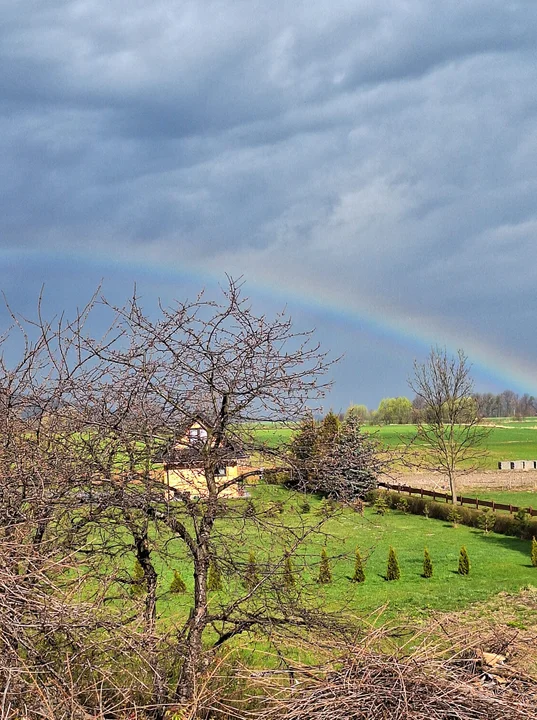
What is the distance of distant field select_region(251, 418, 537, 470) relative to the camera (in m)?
5.23

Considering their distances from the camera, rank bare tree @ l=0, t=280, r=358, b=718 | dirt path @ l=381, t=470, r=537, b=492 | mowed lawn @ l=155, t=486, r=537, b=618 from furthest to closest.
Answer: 1. dirt path @ l=381, t=470, r=537, b=492
2. mowed lawn @ l=155, t=486, r=537, b=618
3. bare tree @ l=0, t=280, r=358, b=718

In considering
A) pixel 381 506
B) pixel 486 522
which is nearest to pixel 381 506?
pixel 381 506

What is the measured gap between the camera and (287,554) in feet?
15.4

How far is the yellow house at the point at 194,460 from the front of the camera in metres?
5.04

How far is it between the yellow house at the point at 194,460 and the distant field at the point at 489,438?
286 millimetres

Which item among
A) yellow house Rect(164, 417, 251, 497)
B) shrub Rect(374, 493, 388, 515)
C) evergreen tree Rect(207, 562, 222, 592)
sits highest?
yellow house Rect(164, 417, 251, 497)

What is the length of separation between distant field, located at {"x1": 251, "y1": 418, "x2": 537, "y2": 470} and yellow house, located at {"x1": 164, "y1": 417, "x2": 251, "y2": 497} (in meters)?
0.29

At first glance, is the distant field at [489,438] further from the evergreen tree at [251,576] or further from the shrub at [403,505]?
the shrub at [403,505]

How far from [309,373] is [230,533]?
1388 millimetres

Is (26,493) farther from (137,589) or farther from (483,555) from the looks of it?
(483,555)

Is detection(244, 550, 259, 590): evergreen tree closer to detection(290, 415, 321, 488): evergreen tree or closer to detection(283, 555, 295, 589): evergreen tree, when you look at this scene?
detection(283, 555, 295, 589): evergreen tree

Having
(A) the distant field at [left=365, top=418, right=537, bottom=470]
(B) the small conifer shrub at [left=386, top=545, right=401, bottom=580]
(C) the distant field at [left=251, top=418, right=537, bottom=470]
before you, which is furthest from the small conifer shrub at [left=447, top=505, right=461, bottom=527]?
(A) the distant field at [left=365, top=418, right=537, bottom=470]

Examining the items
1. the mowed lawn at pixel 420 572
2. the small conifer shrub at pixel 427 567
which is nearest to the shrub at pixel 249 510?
the mowed lawn at pixel 420 572

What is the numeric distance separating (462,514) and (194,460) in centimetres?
2259
